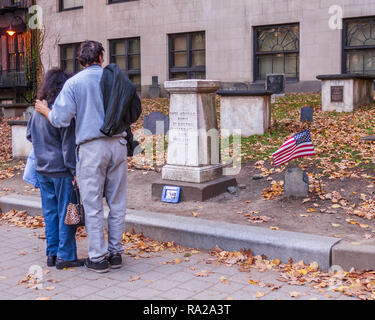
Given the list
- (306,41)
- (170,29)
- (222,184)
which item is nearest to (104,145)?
(222,184)

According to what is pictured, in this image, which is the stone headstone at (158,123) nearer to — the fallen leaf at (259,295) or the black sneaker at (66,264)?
the black sneaker at (66,264)

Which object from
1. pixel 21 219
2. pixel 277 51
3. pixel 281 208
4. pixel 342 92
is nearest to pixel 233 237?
pixel 281 208

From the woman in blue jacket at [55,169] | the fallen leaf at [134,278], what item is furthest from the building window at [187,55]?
the fallen leaf at [134,278]

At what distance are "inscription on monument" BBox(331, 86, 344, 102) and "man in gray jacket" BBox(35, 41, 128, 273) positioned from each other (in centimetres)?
1039

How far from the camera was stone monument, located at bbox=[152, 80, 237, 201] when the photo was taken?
766 cm

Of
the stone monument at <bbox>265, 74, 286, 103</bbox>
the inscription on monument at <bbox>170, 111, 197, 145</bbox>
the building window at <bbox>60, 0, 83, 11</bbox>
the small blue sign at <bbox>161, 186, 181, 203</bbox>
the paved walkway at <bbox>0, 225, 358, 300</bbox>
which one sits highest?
the building window at <bbox>60, 0, 83, 11</bbox>

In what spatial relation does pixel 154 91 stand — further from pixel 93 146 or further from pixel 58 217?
pixel 93 146

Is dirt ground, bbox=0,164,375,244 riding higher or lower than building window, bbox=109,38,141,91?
lower

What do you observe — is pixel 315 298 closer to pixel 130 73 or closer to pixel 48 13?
pixel 130 73

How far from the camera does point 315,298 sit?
14.9 ft

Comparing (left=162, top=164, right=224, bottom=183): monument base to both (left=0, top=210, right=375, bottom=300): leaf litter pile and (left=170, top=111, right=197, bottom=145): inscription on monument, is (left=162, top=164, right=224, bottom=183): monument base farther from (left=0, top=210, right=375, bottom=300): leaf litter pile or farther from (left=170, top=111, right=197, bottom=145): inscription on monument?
(left=0, top=210, right=375, bottom=300): leaf litter pile

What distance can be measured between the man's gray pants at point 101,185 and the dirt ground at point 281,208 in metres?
1.69

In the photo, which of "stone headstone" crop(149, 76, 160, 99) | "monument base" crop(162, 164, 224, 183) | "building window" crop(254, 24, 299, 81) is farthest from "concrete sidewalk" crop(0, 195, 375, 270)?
"stone headstone" crop(149, 76, 160, 99)

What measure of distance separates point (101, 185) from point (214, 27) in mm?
19157
